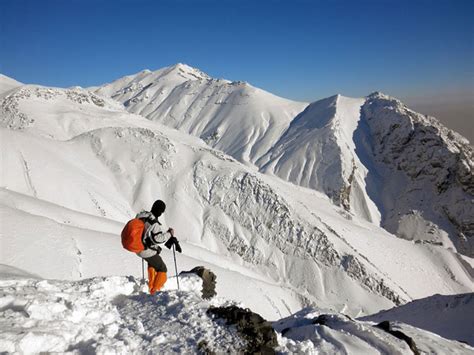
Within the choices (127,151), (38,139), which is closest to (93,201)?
(38,139)

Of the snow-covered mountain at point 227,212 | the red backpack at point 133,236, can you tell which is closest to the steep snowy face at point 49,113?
the snow-covered mountain at point 227,212

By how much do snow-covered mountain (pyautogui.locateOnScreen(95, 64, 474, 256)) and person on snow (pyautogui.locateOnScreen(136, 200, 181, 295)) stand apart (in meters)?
90.5

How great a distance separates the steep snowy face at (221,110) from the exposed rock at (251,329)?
11392cm

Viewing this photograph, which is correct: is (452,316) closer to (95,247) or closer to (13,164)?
(95,247)

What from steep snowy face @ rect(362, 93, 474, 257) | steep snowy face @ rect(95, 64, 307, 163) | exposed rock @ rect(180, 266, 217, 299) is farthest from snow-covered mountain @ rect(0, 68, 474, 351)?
steep snowy face @ rect(95, 64, 307, 163)

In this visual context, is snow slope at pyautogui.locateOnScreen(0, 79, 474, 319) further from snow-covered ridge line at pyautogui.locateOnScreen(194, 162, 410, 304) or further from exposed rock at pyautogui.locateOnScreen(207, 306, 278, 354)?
exposed rock at pyautogui.locateOnScreen(207, 306, 278, 354)

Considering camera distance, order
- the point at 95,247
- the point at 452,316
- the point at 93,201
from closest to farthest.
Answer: the point at 95,247 < the point at 452,316 < the point at 93,201

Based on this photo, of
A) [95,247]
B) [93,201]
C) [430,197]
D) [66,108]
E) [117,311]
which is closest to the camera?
[117,311]

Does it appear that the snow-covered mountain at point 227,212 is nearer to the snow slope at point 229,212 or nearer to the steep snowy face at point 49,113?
the snow slope at point 229,212

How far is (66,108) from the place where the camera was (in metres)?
81.9

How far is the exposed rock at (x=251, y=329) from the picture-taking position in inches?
256

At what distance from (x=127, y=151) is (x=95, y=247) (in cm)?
4632

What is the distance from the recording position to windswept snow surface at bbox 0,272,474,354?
18.8 feet

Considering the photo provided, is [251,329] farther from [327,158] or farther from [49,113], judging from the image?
[327,158]
